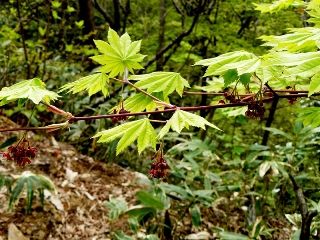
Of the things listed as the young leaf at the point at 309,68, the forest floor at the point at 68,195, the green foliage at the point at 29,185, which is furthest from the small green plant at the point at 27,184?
the young leaf at the point at 309,68

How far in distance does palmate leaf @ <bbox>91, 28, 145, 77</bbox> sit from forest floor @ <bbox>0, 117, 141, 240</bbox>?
1.92 m

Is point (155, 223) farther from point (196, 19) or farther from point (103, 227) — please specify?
point (196, 19)

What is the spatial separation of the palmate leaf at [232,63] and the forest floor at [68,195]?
2.33 meters

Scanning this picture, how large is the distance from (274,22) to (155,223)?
348 cm

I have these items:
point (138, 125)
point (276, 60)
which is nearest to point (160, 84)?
point (138, 125)

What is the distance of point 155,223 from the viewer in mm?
3402

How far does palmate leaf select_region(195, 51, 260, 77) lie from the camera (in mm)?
1247

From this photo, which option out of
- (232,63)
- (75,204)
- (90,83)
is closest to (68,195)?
(75,204)

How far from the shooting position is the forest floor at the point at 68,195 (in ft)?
10.8

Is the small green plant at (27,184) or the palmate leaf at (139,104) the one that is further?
the small green plant at (27,184)

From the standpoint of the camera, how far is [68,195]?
157 inches

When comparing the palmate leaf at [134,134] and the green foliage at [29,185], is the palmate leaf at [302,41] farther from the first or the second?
the green foliage at [29,185]

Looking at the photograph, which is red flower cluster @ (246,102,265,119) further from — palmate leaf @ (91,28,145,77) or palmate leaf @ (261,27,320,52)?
palmate leaf @ (91,28,145,77)

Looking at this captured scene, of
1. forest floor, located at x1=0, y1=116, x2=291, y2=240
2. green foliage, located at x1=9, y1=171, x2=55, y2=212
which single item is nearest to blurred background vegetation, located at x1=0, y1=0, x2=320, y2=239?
forest floor, located at x1=0, y1=116, x2=291, y2=240
